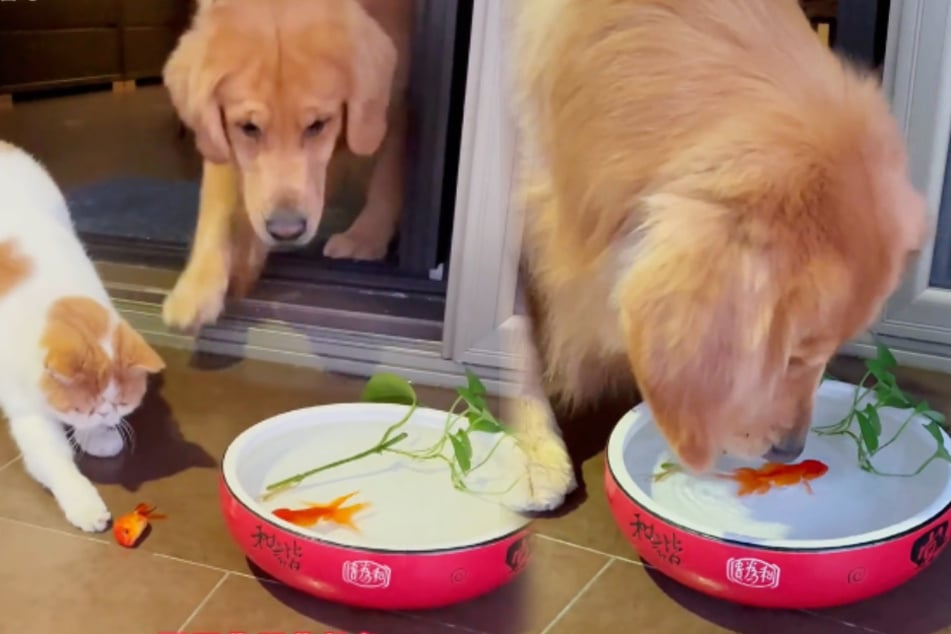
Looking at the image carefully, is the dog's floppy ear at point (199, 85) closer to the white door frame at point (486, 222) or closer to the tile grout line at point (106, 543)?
the white door frame at point (486, 222)

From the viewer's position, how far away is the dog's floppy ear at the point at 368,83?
1.19 meters

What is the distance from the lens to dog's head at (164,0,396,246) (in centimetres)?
116

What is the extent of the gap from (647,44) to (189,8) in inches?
24.2

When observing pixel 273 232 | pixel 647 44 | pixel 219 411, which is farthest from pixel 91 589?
pixel 647 44

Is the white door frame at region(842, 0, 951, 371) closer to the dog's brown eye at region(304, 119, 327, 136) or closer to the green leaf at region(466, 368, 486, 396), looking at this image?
the green leaf at region(466, 368, 486, 396)

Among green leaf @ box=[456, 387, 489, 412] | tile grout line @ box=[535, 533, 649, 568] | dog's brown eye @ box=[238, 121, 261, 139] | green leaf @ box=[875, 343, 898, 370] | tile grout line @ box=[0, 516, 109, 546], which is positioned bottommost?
tile grout line @ box=[0, 516, 109, 546]

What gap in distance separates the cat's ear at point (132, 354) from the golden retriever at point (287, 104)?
0.18 meters

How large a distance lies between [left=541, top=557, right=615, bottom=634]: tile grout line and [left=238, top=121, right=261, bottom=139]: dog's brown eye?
2.05 ft

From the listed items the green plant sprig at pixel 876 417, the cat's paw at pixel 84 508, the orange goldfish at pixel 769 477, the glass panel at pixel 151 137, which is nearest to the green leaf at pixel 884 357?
the green plant sprig at pixel 876 417

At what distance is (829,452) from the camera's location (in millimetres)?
1133

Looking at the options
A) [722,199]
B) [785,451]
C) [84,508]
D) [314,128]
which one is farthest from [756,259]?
[84,508]

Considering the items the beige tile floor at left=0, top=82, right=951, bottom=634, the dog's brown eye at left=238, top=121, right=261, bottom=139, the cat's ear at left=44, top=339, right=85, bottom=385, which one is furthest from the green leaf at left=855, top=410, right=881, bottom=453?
the cat's ear at left=44, top=339, right=85, bottom=385

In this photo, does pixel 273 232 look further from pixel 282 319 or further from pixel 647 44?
pixel 647 44

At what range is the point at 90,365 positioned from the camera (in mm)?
1113
